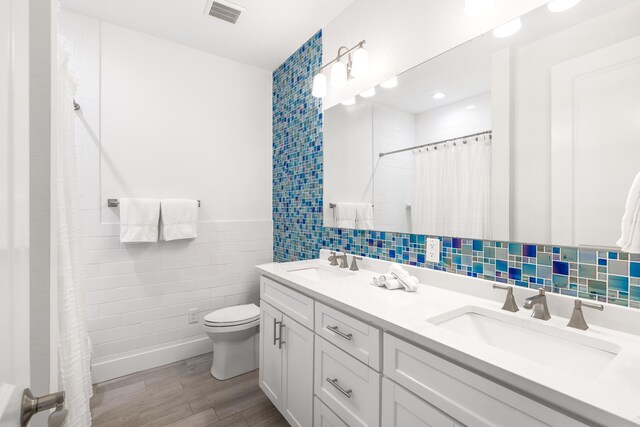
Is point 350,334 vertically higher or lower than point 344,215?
lower

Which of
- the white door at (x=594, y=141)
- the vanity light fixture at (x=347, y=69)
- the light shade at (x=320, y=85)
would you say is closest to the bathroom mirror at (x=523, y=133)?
the white door at (x=594, y=141)

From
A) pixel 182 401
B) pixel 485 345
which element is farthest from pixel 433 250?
pixel 182 401

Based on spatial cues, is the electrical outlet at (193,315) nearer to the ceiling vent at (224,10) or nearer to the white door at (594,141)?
the ceiling vent at (224,10)

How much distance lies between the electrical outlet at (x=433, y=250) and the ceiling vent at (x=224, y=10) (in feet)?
6.47

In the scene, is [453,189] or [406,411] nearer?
[406,411]

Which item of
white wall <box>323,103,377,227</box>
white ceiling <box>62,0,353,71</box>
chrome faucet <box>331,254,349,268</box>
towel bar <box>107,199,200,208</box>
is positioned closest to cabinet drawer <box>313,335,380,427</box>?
chrome faucet <box>331,254,349,268</box>

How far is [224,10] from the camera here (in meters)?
2.04

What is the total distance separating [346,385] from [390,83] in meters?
1.58

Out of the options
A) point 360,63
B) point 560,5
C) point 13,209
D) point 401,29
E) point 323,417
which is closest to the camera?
point 13,209

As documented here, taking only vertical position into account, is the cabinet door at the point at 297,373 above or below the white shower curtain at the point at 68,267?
below

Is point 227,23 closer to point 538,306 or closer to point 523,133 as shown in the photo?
point 523,133

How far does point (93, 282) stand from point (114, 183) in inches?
28.6

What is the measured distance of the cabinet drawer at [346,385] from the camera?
1057mm

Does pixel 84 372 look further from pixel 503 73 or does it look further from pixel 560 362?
pixel 503 73
